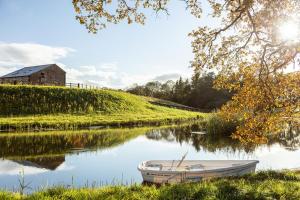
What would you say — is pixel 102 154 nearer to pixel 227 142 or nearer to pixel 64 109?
pixel 227 142

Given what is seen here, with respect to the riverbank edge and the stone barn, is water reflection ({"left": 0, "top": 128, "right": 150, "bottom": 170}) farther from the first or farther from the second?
the stone barn

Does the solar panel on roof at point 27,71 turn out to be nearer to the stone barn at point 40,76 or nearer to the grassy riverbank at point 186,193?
the stone barn at point 40,76

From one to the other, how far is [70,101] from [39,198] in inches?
2352

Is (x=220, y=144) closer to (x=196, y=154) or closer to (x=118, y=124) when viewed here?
(x=196, y=154)

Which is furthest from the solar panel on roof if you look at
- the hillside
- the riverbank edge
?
the riverbank edge

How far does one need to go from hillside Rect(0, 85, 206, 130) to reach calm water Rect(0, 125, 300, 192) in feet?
29.6

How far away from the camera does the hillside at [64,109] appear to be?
5044cm

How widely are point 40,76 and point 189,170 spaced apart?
73.3 meters

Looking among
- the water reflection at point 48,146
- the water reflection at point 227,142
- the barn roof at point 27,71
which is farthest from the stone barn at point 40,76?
the water reflection at point 227,142

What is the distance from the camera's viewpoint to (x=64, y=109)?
64.2 meters

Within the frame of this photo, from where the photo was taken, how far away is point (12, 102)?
201 feet

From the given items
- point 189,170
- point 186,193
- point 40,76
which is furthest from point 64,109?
point 186,193

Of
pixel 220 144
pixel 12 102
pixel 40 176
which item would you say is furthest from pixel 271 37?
pixel 12 102

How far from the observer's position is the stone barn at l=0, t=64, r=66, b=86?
83500 mm
